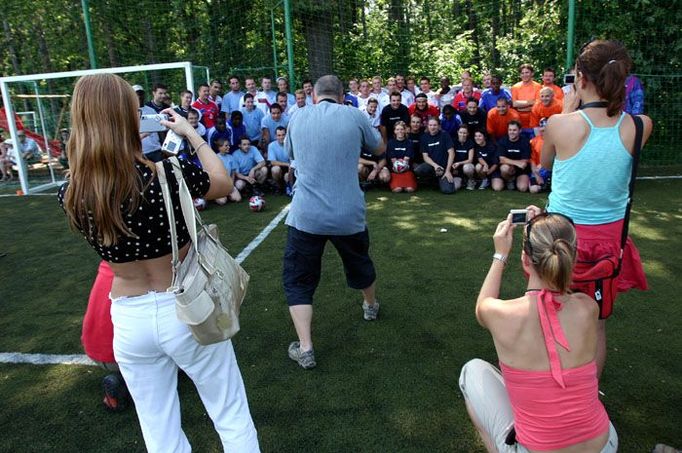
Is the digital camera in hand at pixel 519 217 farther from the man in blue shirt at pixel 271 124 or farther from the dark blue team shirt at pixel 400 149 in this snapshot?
the man in blue shirt at pixel 271 124

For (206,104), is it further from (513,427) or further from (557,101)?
(513,427)

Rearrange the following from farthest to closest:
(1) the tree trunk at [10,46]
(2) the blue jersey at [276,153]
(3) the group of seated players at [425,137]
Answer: (1) the tree trunk at [10,46] → (2) the blue jersey at [276,153] → (3) the group of seated players at [425,137]

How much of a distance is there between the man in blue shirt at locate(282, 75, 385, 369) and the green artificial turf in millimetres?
436

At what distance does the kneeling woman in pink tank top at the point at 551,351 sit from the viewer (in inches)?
77.1

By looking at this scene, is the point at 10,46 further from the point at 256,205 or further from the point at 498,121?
the point at 498,121

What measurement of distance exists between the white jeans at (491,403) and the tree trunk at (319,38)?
10.1 meters

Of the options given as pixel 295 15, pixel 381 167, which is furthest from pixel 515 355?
pixel 295 15

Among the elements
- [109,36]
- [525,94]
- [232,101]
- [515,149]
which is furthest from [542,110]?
[109,36]

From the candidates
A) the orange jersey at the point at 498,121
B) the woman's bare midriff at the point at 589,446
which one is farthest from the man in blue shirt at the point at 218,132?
the woman's bare midriff at the point at 589,446

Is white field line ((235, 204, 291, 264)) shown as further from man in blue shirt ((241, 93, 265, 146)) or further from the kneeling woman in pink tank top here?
the kneeling woman in pink tank top

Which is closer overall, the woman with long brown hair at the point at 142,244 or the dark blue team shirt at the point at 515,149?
the woman with long brown hair at the point at 142,244

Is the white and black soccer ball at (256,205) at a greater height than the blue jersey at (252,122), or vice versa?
the blue jersey at (252,122)

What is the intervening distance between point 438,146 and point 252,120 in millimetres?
3512

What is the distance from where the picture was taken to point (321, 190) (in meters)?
3.39
